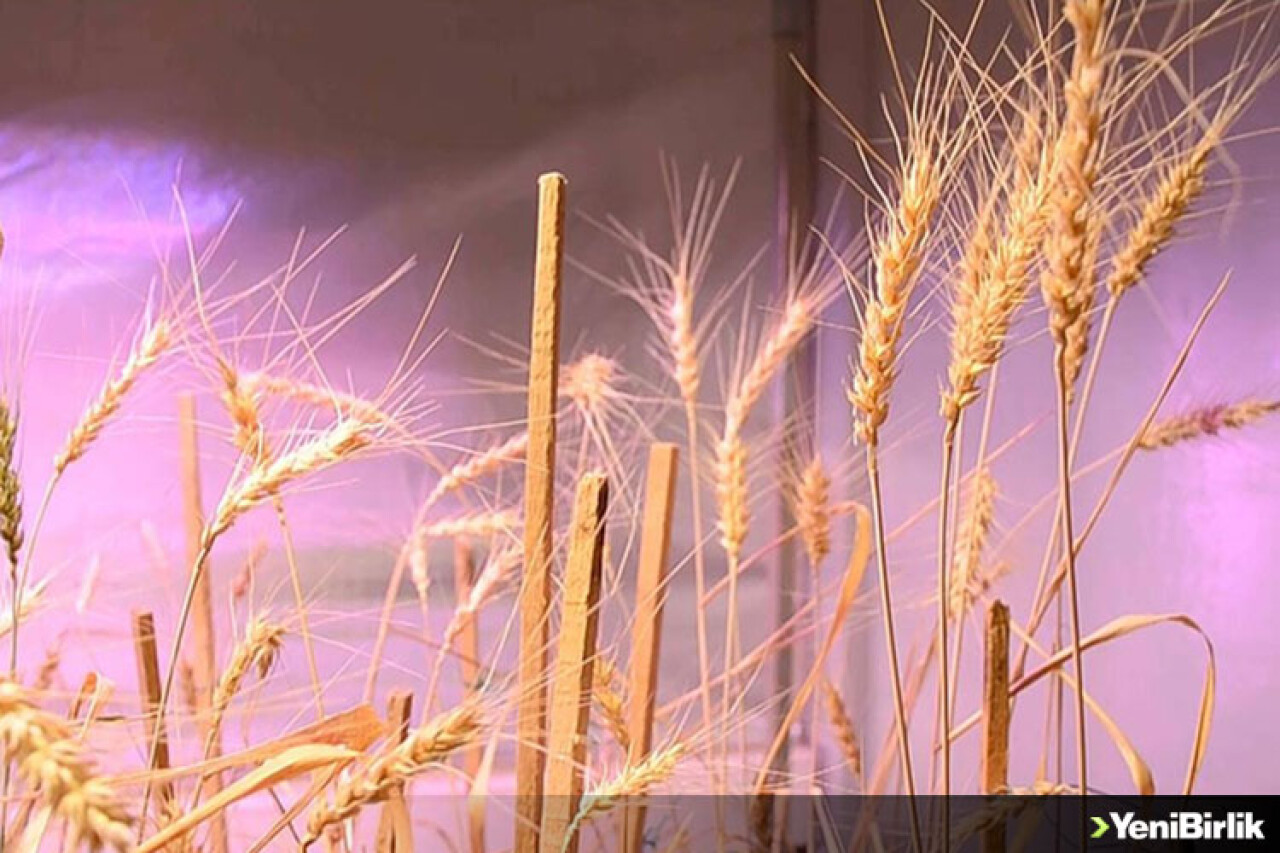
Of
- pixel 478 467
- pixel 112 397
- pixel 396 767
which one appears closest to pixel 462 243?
pixel 478 467

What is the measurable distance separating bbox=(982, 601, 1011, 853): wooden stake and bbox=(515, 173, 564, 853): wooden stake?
19 centimetres

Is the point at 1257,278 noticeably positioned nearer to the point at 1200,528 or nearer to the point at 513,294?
the point at 1200,528

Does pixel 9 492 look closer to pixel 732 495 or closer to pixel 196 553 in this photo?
pixel 196 553

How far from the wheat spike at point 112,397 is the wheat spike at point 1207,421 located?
463 millimetres

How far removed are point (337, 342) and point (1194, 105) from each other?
1.46 ft

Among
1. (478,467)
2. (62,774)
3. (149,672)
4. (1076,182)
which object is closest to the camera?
(62,774)

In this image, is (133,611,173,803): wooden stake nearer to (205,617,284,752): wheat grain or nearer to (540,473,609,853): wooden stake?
(205,617,284,752): wheat grain

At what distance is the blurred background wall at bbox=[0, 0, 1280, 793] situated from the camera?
0.63 m

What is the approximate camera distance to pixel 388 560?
2.25 ft

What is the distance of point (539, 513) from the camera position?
0.46 meters

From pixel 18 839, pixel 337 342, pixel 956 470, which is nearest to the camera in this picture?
pixel 18 839

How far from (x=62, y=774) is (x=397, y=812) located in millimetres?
198

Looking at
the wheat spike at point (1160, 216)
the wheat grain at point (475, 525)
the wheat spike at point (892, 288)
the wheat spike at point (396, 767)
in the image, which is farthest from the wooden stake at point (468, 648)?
the wheat spike at point (1160, 216)

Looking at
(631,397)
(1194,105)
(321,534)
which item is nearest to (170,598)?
(321,534)
